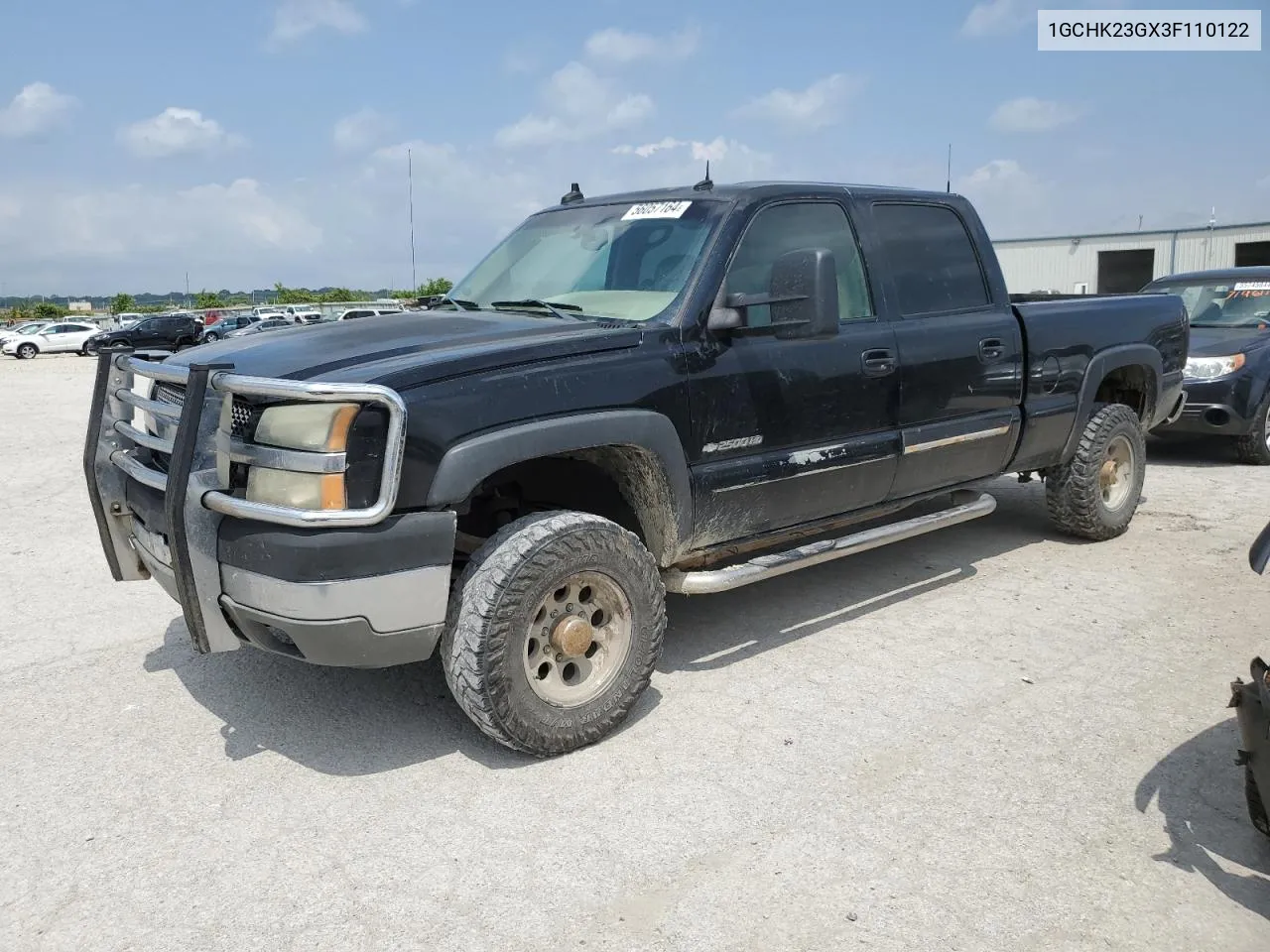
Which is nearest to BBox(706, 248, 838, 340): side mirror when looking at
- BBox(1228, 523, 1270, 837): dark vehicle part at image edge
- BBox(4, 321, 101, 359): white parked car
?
BBox(1228, 523, 1270, 837): dark vehicle part at image edge

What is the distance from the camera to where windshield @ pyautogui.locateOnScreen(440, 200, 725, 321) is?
422cm

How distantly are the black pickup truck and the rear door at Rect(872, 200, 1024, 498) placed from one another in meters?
0.02

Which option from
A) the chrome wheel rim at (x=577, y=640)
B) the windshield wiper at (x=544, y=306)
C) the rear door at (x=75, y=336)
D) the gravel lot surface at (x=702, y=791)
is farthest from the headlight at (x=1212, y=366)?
the rear door at (x=75, y=336)

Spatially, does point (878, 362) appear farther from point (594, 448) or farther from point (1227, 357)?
point (1227, 357)

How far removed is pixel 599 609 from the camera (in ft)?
12.4

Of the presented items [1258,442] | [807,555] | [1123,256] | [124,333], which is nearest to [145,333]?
[124,333]

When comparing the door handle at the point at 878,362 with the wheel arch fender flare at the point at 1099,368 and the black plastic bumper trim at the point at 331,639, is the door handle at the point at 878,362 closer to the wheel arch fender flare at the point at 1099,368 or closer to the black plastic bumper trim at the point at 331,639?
the wheel arch fender flare at the point at 1099,368

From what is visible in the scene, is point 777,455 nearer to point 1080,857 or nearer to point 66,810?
point 1080,857

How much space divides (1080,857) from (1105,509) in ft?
12.3

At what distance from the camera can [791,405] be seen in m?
4.27

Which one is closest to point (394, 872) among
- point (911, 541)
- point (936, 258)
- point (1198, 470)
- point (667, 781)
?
point (667, 781)

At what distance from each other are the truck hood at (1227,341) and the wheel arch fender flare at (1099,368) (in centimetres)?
324

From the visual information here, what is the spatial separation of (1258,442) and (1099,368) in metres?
4.18

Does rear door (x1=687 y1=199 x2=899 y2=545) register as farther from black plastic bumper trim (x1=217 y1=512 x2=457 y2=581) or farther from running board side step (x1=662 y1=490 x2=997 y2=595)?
black plastic bumper trim (x1=217 y1=512 x2=457 y2=581)
